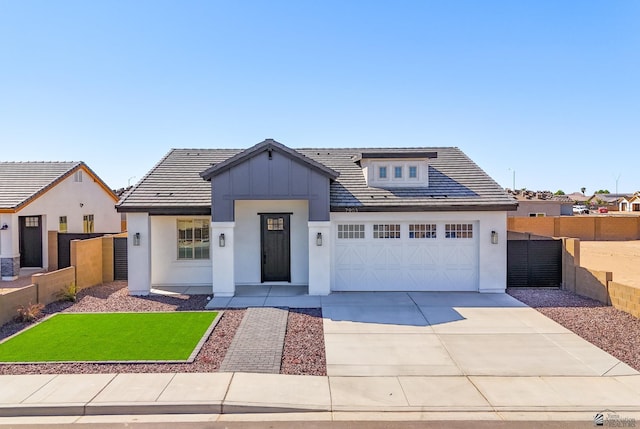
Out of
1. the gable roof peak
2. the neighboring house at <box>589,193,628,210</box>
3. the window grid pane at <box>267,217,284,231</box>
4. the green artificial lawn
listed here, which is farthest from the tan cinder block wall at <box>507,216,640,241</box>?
the neighboring house at <box>589,193,628,210</box>

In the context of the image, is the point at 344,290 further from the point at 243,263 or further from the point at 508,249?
the point at 508,249

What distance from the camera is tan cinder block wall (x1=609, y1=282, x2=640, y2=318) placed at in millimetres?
10727

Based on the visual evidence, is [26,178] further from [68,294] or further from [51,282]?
[68,294]

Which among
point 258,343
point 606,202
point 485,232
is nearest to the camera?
point 258,343

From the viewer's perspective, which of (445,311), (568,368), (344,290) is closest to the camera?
(568,368)

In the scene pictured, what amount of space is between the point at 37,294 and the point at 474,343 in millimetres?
11169

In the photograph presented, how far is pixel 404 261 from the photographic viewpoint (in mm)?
13922

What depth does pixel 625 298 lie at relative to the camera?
1116 centimetres

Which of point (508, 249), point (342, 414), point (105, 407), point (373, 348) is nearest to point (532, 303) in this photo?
point (508, 249)

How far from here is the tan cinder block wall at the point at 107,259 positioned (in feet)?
51.0

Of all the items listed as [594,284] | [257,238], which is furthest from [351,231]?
[594,284]

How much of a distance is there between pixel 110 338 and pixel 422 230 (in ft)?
30.5

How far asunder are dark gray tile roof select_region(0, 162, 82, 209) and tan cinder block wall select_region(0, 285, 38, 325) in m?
6.90

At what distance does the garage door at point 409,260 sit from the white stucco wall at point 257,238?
1.29m
